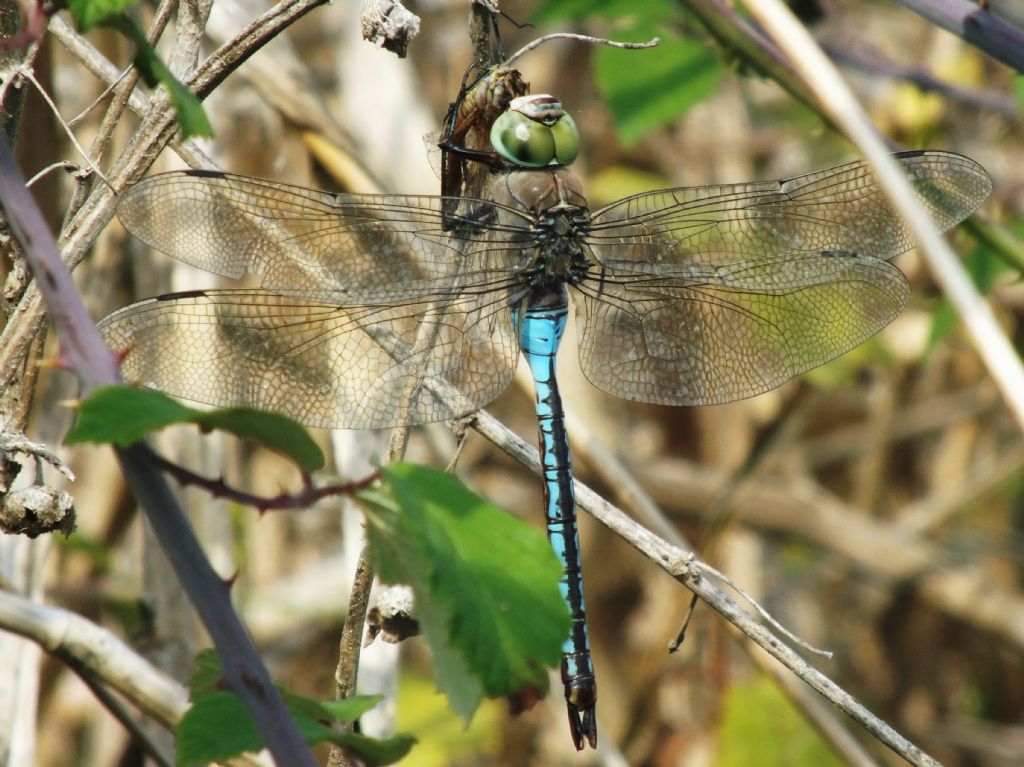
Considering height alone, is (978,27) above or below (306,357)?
above

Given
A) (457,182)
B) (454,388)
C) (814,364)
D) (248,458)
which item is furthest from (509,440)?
(248,458)

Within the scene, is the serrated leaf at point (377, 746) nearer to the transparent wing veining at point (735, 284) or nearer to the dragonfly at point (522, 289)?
the dragonfly at point (522, 289)

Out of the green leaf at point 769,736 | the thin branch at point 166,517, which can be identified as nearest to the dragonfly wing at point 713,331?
the thin branch at point 166,517

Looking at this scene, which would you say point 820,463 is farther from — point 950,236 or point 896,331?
point 950,236

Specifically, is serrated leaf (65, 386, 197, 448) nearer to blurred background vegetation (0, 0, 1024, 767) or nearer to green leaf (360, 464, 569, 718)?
green leaf (360, 464, 569, 718)

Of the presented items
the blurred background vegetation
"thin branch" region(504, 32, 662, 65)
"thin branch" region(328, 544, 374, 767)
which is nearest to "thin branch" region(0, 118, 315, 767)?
"thin branch" region(328, 544, 374, 767)

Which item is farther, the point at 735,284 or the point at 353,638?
the point at 735,284

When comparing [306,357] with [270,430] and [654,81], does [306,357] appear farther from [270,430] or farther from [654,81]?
[654,81]

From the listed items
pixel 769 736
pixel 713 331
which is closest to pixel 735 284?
pixel 713 331
